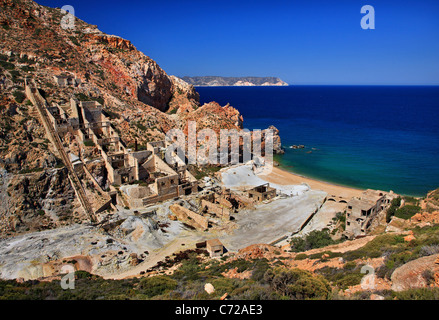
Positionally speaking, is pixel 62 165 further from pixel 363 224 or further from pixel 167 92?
pixel 167 92

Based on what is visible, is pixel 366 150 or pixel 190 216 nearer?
pixel 190 216

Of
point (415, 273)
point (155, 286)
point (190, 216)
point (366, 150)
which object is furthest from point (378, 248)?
point (366, 150)

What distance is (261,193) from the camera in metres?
34.8

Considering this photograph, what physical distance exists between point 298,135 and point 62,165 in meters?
60.3

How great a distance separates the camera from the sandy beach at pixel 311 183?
39.4 metres

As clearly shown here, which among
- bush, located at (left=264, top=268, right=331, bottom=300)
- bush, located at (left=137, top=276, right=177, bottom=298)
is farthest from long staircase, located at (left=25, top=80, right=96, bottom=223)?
bush, located at (left=264, top=268, right=331, bottom=300)

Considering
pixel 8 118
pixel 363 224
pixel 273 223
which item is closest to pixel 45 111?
pixel 8 118

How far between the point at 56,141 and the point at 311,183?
3375cm

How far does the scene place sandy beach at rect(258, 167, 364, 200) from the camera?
129 ft

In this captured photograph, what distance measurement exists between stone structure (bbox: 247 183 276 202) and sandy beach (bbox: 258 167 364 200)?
748cm

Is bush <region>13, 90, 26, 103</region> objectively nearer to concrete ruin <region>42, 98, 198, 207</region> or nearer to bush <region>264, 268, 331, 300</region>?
concrete ruin <region>42, 98, 198, 207</region>

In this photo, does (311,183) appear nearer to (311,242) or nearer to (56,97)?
(311,242)
